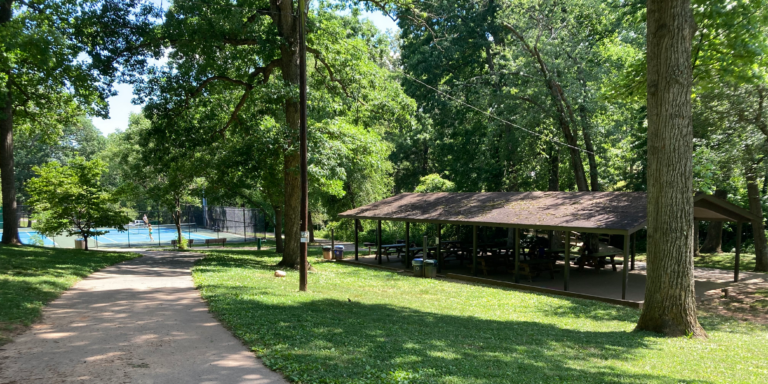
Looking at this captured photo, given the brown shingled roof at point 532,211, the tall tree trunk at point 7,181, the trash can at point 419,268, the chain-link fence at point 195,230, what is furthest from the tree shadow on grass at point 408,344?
the chain-link fence at point 195,230

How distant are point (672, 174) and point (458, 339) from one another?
5.19 m

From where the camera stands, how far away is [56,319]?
7.73 metres

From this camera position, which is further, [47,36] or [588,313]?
[47,36]

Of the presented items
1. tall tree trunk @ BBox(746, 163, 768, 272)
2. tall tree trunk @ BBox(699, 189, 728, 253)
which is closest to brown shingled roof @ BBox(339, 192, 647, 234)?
tall tree trunk @ BBox(746, 163, 768, 272)

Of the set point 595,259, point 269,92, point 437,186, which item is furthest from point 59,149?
point 595,259

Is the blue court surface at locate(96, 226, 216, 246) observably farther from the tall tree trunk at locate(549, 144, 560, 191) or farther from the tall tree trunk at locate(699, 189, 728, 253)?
the tall tree trunk at locate(699, 189, 728, 253)

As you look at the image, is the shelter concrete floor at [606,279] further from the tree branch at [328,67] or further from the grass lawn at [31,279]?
the grass lawn at [31,279]

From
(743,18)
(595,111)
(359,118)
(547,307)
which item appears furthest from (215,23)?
(595,111)

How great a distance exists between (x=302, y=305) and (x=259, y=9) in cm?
1252

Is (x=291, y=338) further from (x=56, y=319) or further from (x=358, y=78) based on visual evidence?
(x=358, y=78)

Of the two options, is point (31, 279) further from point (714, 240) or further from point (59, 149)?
point (59, 149)

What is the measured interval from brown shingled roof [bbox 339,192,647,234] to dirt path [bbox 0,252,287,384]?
10036mm

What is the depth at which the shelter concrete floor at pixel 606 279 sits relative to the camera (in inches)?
569

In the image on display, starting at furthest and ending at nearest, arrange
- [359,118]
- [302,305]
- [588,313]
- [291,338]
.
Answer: [359,118] < [588,313] < [302,305] < [291,338]
